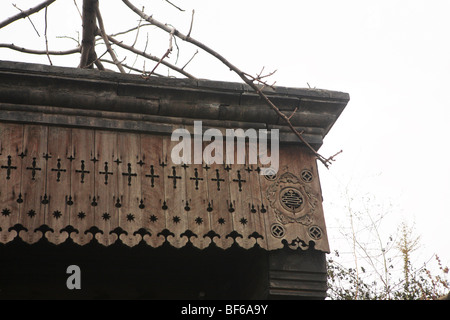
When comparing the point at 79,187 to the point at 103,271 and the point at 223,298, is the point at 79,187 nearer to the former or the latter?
the point at 103,271

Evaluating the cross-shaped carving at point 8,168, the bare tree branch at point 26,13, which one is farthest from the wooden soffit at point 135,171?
the bare tree branch at point 26,13

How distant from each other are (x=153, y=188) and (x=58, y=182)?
0.76 m

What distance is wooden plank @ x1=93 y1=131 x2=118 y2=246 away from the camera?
576 cm

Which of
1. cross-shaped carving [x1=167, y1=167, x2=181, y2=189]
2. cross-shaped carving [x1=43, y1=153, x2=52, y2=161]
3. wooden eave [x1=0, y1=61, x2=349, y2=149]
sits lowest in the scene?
cross-shaped carving [x1=167, y1=167, x2=181, y2=189]

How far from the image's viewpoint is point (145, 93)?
6285mm

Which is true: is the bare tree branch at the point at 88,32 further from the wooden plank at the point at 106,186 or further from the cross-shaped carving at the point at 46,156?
the cross-shaped carving at the point at 46,156

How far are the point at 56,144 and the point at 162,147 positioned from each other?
88cm

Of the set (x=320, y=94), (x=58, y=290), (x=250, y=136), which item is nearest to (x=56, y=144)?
(x=58, y=290)

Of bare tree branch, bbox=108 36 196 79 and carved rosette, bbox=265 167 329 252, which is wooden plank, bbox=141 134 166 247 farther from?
bare tree branch, bbox=108 36 196 79

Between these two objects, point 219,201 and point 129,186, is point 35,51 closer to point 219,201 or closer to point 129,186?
point 129,186

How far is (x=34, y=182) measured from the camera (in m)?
5.80

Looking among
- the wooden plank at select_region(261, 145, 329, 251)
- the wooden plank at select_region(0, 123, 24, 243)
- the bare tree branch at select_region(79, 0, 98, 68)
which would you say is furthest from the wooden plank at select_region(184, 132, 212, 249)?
the bare tree branch at select_region(79, 0, 98, 68)

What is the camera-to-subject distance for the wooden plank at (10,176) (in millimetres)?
5586

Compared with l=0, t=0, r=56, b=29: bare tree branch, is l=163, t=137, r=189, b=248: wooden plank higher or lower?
lower
